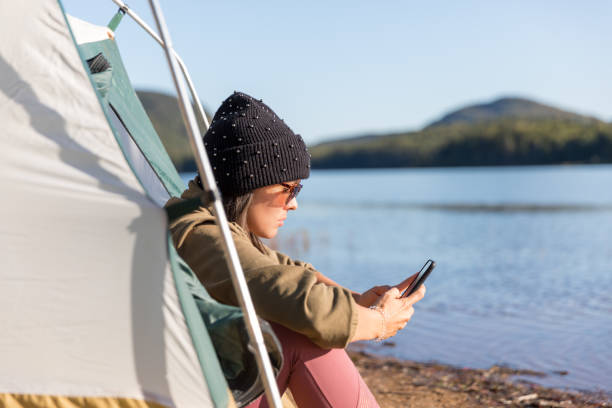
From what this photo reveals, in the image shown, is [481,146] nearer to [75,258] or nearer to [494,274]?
[494,274]

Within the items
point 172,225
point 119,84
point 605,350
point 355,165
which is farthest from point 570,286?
point 355,165

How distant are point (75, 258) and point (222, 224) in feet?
1.31

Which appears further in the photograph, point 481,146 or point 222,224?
point 481,146

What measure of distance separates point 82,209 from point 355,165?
336ft

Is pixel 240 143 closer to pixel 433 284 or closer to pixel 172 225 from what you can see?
pixel 172 225

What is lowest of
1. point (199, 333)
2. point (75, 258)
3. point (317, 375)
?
point (317, 375)

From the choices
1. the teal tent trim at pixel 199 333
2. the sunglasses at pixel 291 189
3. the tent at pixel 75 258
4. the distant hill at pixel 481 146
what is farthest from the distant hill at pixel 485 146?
the tent at pixel 75 258

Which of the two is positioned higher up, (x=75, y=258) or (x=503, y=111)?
(x=503, y=111)

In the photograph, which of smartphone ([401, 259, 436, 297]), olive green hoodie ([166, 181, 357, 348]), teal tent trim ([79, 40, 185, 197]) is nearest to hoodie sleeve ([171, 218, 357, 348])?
olive green hoodie ([166, 181, 357, 348])

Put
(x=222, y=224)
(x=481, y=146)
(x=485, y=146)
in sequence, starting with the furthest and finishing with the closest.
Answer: (x=481, y=146)
(x=485, y=146)
(x=222, y=224)

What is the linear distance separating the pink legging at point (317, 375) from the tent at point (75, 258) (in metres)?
0.30

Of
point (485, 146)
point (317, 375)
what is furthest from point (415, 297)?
point (485, 146)

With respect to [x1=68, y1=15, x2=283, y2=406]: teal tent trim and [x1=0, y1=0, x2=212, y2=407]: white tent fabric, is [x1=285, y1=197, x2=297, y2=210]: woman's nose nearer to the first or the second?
[x1=68, y1=15, x2=283, y2=406]: teal tent trim

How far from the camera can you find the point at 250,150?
229 cm
